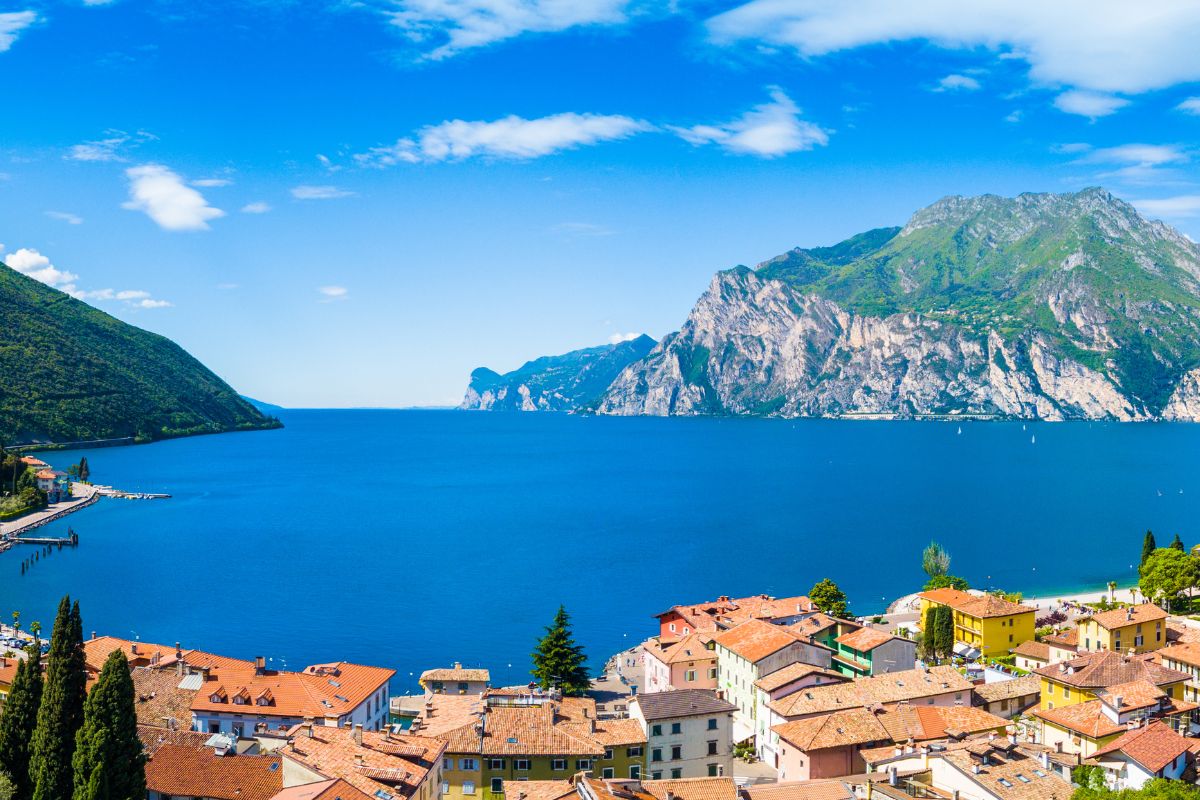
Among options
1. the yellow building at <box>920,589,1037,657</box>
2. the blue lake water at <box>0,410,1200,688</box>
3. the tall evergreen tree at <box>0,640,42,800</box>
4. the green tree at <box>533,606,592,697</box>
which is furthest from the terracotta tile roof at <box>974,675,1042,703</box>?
the tall evergreen tree at <box>0,640,42,800</box>

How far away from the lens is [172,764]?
36406mm

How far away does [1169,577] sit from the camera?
79.4 meters

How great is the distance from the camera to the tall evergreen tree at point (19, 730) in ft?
112

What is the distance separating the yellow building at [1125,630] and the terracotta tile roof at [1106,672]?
8.49 m

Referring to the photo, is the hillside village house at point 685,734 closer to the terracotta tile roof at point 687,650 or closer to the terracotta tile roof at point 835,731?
the terracotta tile roof at point 835,731

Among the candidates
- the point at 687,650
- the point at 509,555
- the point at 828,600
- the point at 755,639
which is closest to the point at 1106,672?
the point at 755,639

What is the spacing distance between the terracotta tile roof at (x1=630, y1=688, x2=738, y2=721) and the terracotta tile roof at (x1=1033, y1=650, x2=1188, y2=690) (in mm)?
18676

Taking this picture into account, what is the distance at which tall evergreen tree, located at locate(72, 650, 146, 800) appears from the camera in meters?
31.8

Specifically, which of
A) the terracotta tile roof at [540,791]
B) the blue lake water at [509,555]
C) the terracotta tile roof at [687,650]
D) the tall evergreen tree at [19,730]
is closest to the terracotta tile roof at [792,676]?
the terracotta tile roof at [687,650]

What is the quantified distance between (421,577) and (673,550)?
110 feet

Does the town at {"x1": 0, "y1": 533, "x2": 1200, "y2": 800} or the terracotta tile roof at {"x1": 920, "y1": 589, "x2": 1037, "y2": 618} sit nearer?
the town at {"x1": 0, "y1": 533, "x2": 1200, "y2": 800}

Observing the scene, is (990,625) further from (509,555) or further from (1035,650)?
(509,555)

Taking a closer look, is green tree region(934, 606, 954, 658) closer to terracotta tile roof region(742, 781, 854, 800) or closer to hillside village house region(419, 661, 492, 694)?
hillside village house region(419, 661, 492, 694)

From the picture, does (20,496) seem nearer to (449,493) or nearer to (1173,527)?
(449,493)
